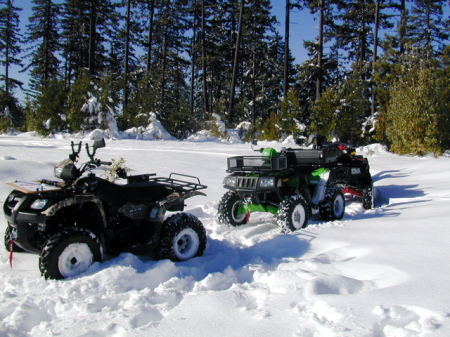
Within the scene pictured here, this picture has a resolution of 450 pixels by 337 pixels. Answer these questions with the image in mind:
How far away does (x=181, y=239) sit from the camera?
4.34m

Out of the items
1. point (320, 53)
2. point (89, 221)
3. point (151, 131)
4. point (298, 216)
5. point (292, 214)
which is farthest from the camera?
point (320, 53)

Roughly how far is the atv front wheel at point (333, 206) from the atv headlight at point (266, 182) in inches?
51.5

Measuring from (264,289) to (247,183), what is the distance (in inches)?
102

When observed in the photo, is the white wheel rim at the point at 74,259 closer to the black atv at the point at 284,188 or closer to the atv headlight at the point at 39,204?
the atv headlight at the point at 39,204

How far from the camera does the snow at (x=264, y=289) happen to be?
99.8 inches

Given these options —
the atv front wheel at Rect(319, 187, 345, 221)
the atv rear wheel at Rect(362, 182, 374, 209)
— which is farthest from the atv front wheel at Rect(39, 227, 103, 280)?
the atv rear wheel at Rect(362, 182, 374, 209)

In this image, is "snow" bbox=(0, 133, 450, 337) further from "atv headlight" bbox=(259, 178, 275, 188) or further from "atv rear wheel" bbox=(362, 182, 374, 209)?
"atv rear wheel" bbox=(362, 182, 374, 209)

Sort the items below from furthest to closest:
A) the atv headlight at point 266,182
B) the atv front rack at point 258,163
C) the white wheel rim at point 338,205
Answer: the white wheel rim at point 338,205 → the atv front rack at point 258,163 → the atv headlight at point 266,182

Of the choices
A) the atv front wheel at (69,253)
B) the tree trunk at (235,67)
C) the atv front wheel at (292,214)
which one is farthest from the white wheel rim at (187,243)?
the tree trunk at (235,67)

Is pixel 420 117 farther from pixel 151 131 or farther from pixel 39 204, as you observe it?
pixel 39 204

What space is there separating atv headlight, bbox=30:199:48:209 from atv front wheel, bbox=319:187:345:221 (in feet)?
14.5

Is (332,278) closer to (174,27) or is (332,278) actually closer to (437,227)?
(437,227)

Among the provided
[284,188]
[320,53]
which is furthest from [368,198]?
[320,53]

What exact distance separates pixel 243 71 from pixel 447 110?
22.8 metres
